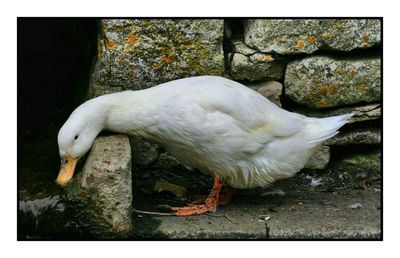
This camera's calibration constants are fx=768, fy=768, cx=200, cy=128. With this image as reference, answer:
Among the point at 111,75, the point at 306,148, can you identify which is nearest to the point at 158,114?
the point at 111,75

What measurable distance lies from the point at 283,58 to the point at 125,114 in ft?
4.79

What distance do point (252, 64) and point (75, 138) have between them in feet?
5.23

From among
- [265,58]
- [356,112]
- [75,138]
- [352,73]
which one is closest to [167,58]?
[265,58]

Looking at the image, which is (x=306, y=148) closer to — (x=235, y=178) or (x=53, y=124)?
(x=235, y=178)

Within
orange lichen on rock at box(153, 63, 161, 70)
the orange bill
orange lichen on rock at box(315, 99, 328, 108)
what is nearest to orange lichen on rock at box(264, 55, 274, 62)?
orange lichen on rock at box(315, 99, 328, 108)

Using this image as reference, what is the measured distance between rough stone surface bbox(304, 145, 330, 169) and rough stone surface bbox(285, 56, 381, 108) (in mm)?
438

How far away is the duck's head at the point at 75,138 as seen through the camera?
5707mm

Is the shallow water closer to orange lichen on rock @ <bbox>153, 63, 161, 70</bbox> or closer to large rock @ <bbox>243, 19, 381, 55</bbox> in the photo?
orange lichen on rock @ <bbox>153, 63, 161, 70</bbox>

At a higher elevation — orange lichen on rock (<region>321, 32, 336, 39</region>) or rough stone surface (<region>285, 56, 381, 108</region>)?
orange lichen on rock (<region>321, 32, 336, 39</region>)

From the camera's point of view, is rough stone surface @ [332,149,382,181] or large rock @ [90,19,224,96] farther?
rough stone surface @ [332,149,382,181]

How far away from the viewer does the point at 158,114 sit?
5.67 meters

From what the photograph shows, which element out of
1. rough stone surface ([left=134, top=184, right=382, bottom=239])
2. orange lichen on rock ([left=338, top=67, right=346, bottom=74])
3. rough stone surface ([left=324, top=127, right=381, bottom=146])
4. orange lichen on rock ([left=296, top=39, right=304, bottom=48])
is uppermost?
orange lichen on rock ([left=296, top=39, right=304, bottom=48])

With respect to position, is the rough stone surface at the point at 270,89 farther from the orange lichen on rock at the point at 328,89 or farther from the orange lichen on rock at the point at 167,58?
the orange lichen on rock at the point at 167,58

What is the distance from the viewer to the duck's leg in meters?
5.89
